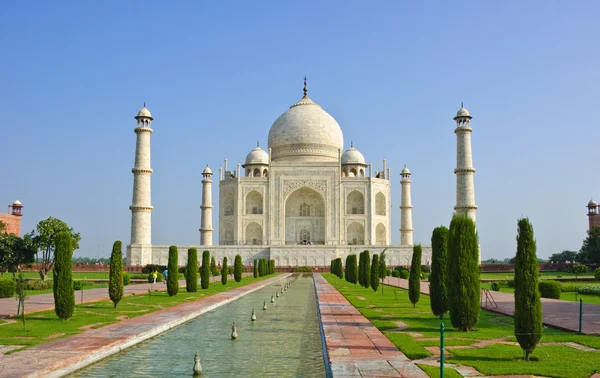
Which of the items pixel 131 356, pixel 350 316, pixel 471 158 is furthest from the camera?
pixel 471 158

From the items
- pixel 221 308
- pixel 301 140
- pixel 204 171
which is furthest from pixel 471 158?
pixel 221 308

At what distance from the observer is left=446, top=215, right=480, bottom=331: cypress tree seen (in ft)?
27.8

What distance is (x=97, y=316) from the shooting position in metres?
10.5

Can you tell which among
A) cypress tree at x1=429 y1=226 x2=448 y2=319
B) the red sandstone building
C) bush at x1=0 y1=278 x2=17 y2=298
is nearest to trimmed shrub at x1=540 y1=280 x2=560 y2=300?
cypress tree at x1=429 y1=226 x2=448 y2=319

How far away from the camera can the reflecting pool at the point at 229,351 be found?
20.6ft

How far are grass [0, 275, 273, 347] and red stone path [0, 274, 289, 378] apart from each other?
331 mm

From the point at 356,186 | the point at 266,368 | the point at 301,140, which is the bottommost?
the point at 266,368

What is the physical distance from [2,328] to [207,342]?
3.07 m

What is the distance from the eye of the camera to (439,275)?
34.1 feet

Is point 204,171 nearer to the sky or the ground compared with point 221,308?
nearer to the sky

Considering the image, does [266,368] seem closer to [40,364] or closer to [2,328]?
[40,364]

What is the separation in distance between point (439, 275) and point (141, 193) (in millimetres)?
25565

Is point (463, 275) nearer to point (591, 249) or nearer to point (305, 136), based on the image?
point (591, 249)

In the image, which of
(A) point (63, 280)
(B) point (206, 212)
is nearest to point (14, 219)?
(B) point (206, 212)
